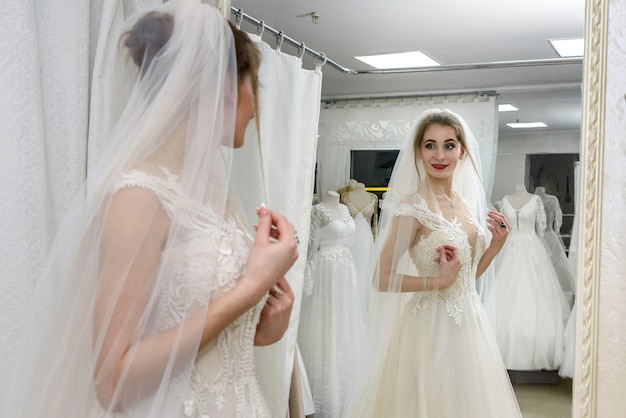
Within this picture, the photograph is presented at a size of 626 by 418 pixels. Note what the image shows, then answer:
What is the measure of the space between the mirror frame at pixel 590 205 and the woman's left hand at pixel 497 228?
0.56 feet

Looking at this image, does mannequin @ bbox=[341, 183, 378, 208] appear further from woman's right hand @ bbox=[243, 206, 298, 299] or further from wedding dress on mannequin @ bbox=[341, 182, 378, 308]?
woman's right hand @ bbox=[243, 206, 298, 299]

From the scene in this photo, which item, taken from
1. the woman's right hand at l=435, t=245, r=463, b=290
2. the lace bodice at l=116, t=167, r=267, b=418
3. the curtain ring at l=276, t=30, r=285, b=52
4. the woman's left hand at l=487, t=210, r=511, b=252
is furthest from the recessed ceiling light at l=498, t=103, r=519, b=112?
the lace bodice at l=116, t=167, r=267, b=418

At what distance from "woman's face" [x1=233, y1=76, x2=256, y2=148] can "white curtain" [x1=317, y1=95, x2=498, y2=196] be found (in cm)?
48

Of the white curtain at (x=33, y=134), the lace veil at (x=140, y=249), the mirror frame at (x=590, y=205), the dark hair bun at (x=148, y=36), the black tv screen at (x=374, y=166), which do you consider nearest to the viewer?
the lace veil at (x=140, y=249)

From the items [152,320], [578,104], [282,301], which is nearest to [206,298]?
[152,320]

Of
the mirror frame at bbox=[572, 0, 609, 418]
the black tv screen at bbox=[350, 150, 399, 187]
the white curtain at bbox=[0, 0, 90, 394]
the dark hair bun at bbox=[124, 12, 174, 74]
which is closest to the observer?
the dark hair bun at bbox=[124, 12, 174, 74]

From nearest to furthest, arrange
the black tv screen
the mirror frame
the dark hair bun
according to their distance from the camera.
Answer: the dark hair bun, the mirror frame, the black tv screen

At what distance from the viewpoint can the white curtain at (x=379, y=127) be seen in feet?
5.01

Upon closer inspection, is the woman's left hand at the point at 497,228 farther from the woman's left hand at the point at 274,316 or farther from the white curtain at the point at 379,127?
the woman's left hand at the point at 274,316

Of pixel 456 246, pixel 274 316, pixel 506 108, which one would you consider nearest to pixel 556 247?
pixel 456 246

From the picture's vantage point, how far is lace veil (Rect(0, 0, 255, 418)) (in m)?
0.96

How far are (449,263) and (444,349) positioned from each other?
0.22 m

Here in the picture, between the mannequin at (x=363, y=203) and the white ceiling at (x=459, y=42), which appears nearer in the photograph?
the white ceiling at (x=459, y=42)

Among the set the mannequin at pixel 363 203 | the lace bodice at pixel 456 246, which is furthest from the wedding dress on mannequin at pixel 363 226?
the lace bodice at pixel 456 246
